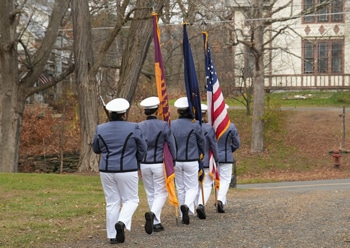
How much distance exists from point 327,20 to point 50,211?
34516 mm

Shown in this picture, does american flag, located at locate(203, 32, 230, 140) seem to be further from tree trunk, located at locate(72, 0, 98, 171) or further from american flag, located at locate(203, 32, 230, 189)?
tree trunk, located at locate(72, 0, 98, 171)

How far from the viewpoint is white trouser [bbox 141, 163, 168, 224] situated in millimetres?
12508

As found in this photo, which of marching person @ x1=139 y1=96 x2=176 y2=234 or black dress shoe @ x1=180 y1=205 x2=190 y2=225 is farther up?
marching person @ x1=139 y1=96 x2=176 y2=234

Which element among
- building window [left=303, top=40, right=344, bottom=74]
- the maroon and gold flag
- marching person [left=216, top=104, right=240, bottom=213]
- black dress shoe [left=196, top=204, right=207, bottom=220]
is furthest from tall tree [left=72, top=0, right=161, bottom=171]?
building window [left=303, top=40, right=344, bottom=74]

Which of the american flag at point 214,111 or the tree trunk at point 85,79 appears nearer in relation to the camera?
the american flag at point 214,111

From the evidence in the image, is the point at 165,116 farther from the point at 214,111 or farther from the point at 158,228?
the point at 214,111

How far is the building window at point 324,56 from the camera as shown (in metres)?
47.3

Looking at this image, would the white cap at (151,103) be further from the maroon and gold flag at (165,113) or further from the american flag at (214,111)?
the american flag at (214,111)

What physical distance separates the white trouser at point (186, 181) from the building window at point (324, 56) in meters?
34.6

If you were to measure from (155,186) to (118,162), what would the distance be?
1.68m

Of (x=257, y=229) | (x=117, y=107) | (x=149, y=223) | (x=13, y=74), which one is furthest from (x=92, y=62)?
(x=257, y=229)

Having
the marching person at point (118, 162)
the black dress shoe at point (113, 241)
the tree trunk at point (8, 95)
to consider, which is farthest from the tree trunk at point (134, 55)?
the black dress shoe at point (113, 241)

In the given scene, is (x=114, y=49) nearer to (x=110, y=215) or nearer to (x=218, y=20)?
(x=218, y=20)

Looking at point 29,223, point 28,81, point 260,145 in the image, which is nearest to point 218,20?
point 260,145
